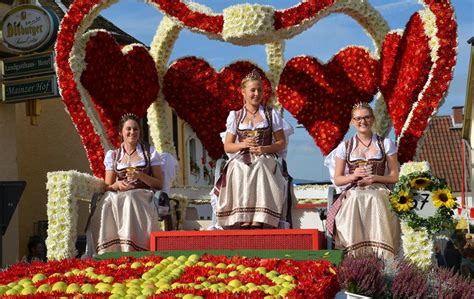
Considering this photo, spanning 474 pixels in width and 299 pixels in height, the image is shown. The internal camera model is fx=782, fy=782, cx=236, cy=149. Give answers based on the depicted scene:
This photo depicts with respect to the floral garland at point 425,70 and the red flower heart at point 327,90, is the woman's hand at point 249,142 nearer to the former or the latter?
the floral garland at point 425,70

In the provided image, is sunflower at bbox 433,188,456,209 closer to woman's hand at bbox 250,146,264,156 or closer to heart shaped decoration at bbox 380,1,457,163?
heart shaped decoration at bbox 380,1,457,163

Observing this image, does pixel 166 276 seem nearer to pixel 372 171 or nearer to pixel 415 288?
pixel 415 288

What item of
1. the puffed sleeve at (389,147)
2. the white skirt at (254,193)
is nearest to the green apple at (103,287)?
Result: the white skirt at (254,193)

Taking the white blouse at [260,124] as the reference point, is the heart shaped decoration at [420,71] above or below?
above

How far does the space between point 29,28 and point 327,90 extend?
4.92 metres

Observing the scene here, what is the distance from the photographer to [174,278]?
14.6 ft

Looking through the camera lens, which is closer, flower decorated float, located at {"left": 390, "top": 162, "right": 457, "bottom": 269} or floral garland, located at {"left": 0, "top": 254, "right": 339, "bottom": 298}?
floral garland, located at {"left": 0, "top": 254, "right": 339, "bottom": 298}

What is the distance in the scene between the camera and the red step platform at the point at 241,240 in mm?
5598

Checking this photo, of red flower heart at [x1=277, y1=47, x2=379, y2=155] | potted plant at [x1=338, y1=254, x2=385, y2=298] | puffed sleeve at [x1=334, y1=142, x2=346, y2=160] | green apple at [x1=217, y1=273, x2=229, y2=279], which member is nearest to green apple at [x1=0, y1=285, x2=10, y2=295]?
green apple at [x1=217, y1=273, x2=229, y2=279]

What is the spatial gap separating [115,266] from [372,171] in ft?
7.60

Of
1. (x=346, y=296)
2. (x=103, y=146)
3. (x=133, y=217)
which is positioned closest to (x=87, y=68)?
(x=103, y=146)

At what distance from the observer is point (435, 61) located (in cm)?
672

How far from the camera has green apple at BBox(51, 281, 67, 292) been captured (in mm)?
4162

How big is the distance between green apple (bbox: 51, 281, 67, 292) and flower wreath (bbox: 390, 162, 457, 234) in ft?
8.35
